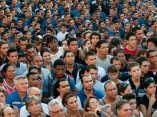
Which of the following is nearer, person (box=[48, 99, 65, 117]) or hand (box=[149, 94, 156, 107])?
person (box=[48, 99, 65, 117])

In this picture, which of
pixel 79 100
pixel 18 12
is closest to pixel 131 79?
pixel 79 100

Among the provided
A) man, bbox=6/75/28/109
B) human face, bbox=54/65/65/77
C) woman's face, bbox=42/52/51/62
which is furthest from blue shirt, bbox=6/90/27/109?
woman's face, bbox=42/52/51/62

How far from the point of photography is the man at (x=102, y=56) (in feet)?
31.7

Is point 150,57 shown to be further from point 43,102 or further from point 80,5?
point 80,5

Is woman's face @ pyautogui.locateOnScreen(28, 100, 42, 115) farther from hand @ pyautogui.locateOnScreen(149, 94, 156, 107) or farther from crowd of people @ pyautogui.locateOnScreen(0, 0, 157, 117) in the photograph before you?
hand @ pyautogui.locateOnScreen(149, 94, 156, 107)

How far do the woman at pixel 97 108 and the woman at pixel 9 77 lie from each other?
163cm

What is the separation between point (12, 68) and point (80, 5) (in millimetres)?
8999

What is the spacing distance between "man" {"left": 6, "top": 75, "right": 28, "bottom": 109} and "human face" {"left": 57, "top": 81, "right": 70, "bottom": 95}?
53cm

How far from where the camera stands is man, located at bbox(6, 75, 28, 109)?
7691 mm

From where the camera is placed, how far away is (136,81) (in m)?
8.59

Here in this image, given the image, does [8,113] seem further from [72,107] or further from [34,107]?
[72,107]

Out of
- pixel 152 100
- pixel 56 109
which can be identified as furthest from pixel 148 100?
pixel 56 109

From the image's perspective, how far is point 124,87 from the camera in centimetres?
789

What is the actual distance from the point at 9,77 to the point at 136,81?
216 cm
